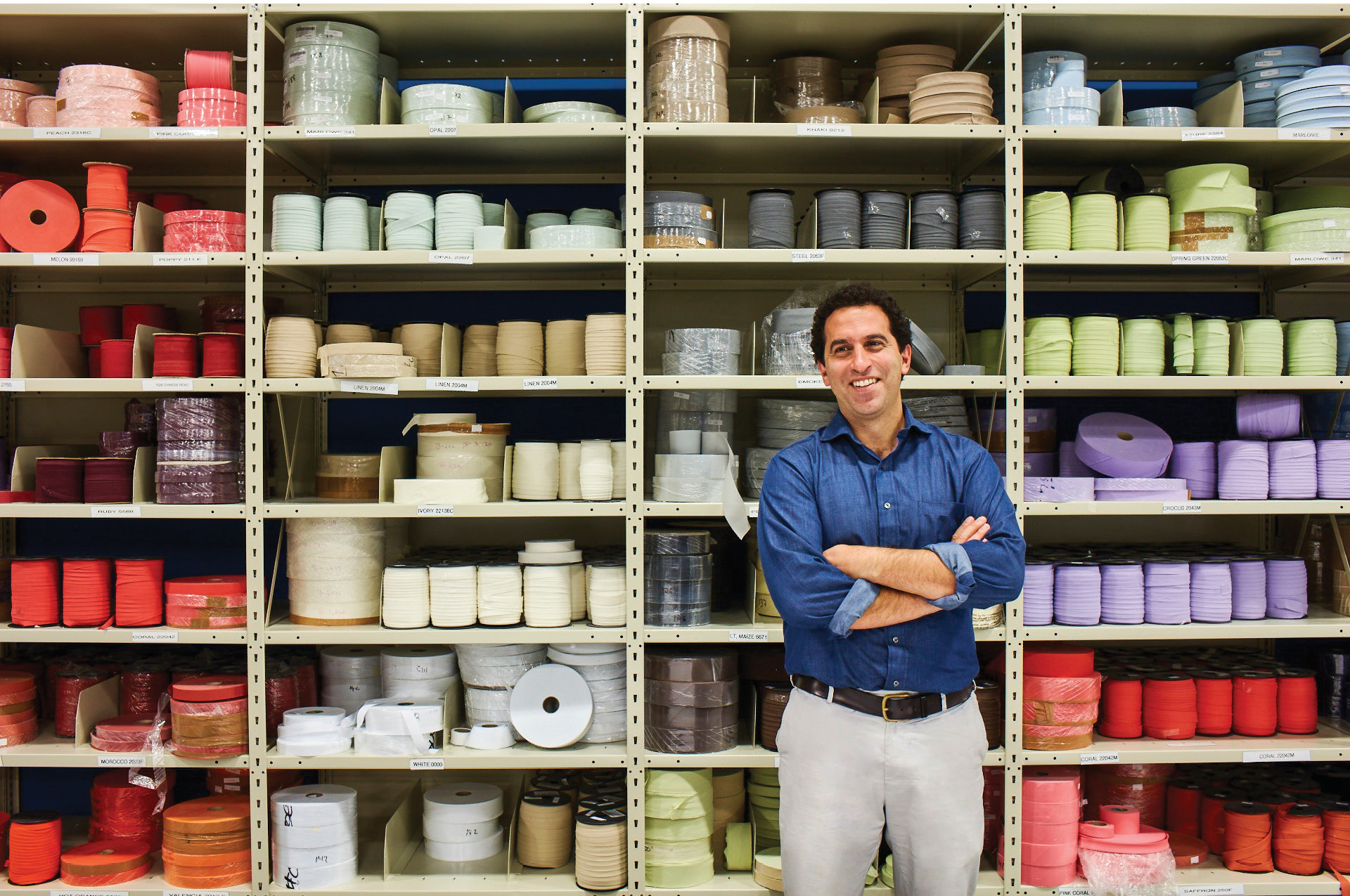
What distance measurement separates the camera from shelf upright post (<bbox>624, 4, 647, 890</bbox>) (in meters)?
2.80

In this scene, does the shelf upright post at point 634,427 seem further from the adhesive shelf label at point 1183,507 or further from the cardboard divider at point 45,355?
the cardboard divider at point 45,355

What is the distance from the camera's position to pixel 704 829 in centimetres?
285

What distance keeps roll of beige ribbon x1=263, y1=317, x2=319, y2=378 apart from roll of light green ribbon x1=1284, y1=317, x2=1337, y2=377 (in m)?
3.39

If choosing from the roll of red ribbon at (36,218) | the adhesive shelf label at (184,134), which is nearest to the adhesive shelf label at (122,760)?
the roll of red ribbon at (36,218)

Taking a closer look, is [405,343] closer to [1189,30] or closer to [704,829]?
[704,829]

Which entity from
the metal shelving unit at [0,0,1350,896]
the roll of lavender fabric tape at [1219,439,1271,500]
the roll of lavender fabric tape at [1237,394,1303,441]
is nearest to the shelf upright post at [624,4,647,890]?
the metal shelving unit at [0,0,1350,896]

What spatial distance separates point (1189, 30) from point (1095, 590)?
202 cm

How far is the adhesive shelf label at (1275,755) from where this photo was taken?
2.86m

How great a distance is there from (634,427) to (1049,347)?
1.43 m

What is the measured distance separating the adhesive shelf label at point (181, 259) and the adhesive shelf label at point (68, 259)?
22 centimetres

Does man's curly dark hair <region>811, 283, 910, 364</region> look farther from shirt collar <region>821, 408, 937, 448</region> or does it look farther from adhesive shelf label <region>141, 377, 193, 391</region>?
adhesive shelf label <region>141, 377, 193, 391</region>

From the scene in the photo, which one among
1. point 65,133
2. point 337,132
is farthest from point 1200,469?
point 65,133

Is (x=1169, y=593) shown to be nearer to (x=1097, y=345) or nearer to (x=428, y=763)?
(x=1097, y=345)

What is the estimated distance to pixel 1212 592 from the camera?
9.62 feet
